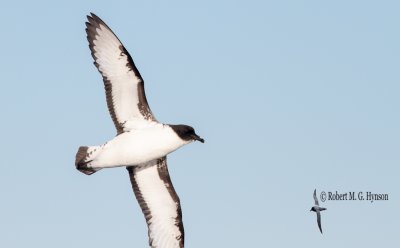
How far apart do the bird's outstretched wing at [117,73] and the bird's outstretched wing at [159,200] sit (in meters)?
1.46

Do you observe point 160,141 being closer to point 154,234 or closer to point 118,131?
point 118,131

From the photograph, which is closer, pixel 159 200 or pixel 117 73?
pixel 117 73

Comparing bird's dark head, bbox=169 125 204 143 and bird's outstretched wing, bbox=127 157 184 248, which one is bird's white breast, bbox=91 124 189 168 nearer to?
bird's dark head, bbox=169 125 204 143

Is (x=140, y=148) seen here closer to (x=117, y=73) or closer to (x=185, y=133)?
(x=185, y=133)

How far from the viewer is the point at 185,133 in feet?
68.6

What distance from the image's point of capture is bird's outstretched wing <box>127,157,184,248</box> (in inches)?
877

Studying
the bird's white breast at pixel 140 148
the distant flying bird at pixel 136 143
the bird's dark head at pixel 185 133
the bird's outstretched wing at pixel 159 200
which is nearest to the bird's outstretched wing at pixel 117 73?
the distant flying bird at pixel 136 143

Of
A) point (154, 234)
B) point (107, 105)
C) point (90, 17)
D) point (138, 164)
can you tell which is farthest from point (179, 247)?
point (90, 17)

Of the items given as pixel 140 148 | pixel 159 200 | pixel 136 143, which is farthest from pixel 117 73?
pixel 159 200

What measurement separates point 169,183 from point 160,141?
192cm

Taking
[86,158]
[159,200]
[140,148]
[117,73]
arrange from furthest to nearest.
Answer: [159,200], [117,73], [86,158], [140,148]

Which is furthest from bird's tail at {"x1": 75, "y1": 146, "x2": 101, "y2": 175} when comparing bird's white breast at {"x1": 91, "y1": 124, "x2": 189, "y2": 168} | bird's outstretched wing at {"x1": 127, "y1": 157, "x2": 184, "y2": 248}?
bird's outstretched wing at {"x1": 127, "y1": 157, "x2": 184, "y2": 248}

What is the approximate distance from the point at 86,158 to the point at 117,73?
2.13 metres

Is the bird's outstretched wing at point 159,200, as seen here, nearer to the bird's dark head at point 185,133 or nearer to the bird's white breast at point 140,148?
the bird's white breast at point 140,148
